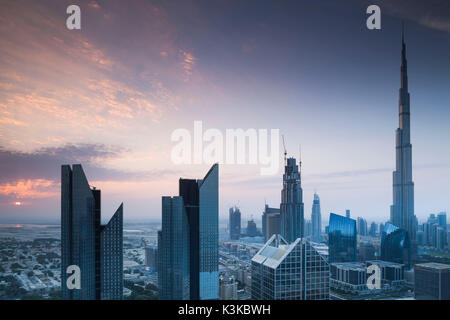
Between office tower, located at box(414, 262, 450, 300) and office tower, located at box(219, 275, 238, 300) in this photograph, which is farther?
office tower, located at box(414, 262, 450, 300)

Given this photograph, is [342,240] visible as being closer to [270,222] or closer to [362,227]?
[270,222]

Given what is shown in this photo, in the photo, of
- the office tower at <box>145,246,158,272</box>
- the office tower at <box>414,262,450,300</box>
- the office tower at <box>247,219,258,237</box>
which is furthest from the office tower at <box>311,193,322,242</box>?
the office tower at <box>145,246,158,272</box>

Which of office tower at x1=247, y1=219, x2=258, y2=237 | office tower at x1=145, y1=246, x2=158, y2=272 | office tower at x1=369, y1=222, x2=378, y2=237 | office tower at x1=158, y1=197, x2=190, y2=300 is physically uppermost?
office tower at x1=158, y1=197, x2=190, y2=300

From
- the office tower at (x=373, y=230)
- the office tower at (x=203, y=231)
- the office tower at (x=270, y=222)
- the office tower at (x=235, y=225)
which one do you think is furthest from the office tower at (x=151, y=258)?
the office tower at (x=373, y=230)

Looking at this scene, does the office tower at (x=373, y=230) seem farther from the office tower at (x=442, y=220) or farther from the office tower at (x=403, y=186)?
the office tower at (x=442, y=220)

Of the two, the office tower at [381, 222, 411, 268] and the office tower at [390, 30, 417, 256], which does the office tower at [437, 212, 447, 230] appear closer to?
the office tower at [390, 30, 417, 256]

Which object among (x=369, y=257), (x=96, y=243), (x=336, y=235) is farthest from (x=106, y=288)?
(x=369, y=257)
